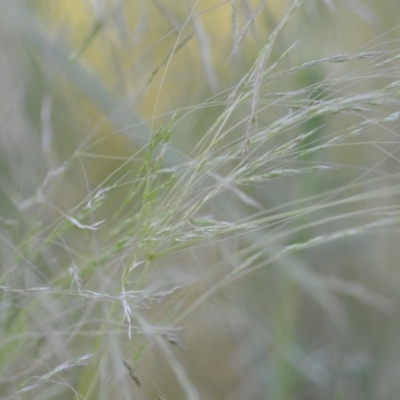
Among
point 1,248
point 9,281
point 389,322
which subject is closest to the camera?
point 9,281

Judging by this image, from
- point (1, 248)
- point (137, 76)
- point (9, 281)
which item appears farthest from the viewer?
point (137, 76)

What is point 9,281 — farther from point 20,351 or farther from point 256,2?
point 256,2

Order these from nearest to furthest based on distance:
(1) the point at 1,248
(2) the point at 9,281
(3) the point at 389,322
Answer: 1. (2) the point at 9,281
2. (1) the point at 1,248
3. (3) the point at 389,322

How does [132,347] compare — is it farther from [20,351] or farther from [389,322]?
[389,322]

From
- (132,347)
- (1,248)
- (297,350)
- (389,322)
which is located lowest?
(389,322)

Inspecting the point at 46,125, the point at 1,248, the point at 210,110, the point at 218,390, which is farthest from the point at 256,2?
the point at 218,390

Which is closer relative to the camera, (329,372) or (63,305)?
(63,305)

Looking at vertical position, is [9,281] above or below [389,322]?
above

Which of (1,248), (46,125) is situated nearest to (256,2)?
(46,125)

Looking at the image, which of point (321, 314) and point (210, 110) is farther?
point (321, 314)
